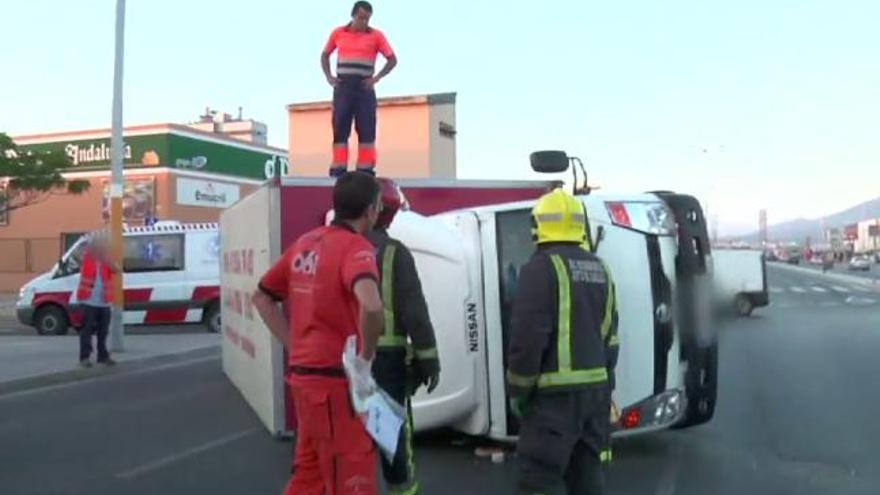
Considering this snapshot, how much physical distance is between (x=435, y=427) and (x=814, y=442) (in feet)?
10.7

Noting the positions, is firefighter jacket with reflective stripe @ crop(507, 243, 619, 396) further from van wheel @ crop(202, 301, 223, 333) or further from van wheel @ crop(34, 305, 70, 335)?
van wheel @ crop(34, 305, 70, 335)

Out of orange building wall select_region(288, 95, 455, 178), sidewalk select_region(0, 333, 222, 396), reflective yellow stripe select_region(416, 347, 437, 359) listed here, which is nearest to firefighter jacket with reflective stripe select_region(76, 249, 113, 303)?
sidewalk select_region(0, 333, 222, 396)

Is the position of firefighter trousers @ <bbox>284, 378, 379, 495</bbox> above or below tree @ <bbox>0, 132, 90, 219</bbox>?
below

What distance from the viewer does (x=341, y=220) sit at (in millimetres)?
4305

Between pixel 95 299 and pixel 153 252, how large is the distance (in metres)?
7.56

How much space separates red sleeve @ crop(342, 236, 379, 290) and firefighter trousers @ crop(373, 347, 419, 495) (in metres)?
1.03

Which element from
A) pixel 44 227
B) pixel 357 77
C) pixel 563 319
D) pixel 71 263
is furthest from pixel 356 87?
pixel 44 227

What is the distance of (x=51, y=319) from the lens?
2186cm

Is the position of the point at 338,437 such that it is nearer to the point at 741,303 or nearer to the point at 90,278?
the point at 741,303

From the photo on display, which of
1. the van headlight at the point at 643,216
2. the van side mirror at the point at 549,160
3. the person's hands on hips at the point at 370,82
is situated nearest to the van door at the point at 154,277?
the person's hands on hips at the point at 370,82

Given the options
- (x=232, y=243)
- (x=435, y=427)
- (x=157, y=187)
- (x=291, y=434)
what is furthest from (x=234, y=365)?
(x=157, y=187)

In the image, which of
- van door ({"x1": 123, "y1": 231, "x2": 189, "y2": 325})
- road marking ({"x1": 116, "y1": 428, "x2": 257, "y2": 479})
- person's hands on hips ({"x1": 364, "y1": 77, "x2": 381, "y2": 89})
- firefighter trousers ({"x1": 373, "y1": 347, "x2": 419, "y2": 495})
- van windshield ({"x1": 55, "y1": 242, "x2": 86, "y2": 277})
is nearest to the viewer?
firefighter trousers ({"x1": 373, "y1": 347, "x2": 419, "y2": 495})

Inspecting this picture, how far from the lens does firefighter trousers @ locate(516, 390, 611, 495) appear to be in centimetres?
479

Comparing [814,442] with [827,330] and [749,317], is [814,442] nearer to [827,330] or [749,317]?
[827,330]
